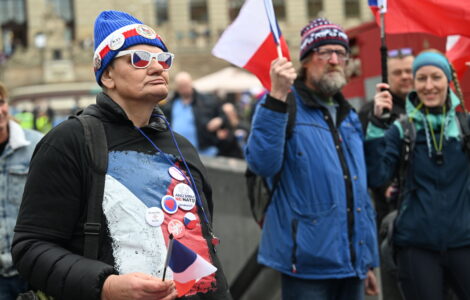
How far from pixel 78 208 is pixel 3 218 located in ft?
6.36

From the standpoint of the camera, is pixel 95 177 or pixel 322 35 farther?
pixel 322 35

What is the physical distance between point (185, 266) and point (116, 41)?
3.29 feet

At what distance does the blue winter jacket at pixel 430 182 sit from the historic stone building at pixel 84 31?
35594 millimetres

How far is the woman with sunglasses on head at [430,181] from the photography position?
15.1 ft

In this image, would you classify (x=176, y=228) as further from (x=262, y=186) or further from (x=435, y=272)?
(x=435, y=272)

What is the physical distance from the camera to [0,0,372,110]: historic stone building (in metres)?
44.5

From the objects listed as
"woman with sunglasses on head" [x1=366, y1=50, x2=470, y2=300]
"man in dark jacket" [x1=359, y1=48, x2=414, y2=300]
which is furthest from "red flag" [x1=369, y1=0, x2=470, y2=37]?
"man in dark jacket" [x1=359, y1=48, x2=414, y2=300]

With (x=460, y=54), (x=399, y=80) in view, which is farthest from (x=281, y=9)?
(x=460, y=54)

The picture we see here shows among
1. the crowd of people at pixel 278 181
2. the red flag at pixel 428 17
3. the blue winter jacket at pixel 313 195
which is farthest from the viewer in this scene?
the red flag at pixel 428 17

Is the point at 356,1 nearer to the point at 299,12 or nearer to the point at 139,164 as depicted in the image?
the point at 299,12

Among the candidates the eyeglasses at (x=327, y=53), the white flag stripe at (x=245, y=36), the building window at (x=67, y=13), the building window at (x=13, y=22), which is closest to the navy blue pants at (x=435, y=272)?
the eyeglasses at (x=327, y=53)

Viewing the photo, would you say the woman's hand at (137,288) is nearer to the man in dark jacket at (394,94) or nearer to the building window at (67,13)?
the man in dark jacket at (394,94)

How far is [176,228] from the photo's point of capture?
3.03 metres

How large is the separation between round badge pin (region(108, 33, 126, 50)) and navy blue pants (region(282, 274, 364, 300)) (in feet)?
6.41
